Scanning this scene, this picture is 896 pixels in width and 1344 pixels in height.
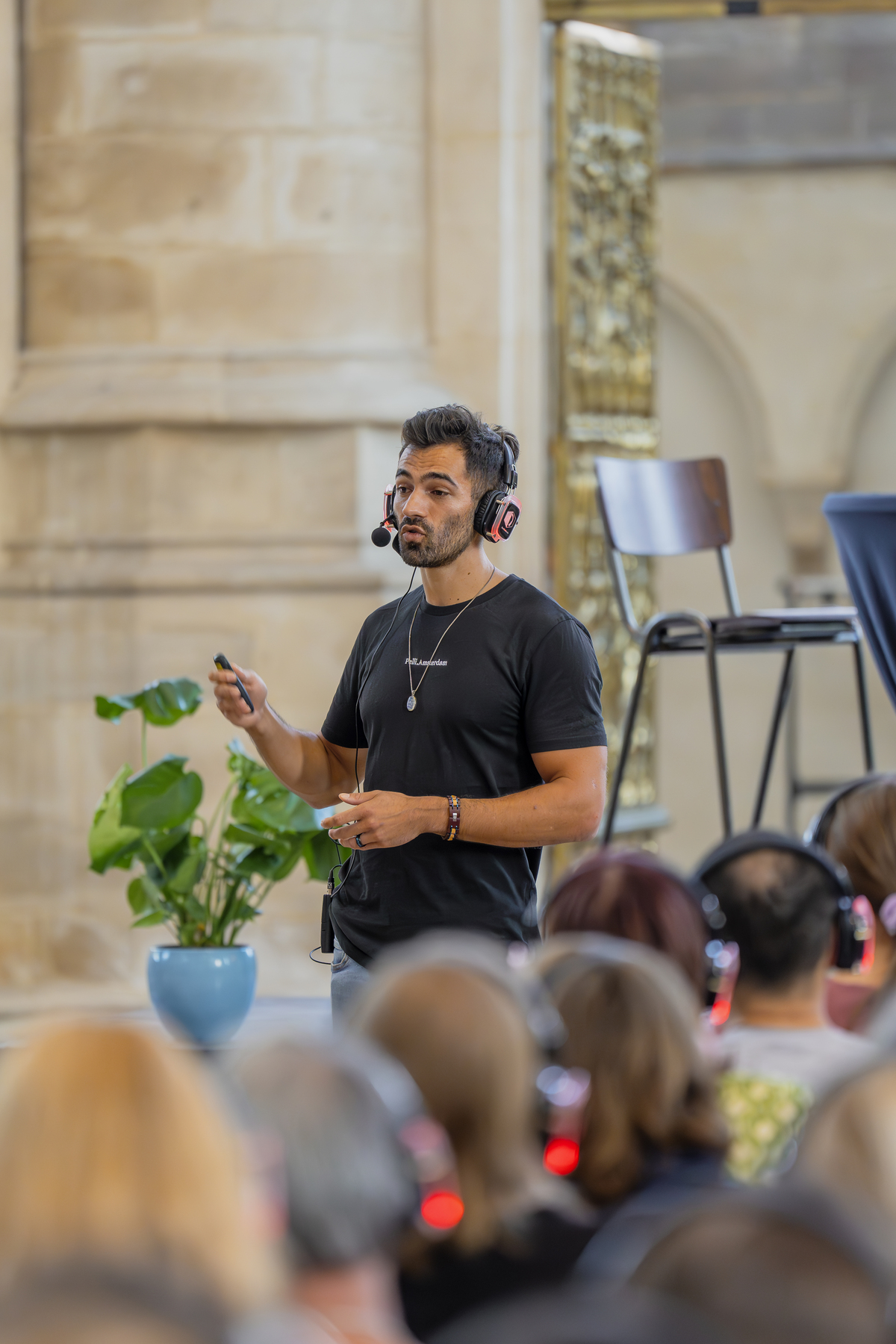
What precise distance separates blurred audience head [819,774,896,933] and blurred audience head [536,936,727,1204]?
73 cm

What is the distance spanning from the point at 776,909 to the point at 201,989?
6.24 feet

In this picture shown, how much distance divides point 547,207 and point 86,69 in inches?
49.1

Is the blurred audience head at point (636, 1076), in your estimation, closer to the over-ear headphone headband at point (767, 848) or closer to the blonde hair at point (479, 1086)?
the blonde hair at point (479, 1086)

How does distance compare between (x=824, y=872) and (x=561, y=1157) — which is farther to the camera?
(x=824, y=872)

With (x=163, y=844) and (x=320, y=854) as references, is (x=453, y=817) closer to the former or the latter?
(x=320, y=854)

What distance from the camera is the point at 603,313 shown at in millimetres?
4711

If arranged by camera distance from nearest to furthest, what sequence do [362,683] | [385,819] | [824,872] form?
[824,872] < [385,819] < [362,683]

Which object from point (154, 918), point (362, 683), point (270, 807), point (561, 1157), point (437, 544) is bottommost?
point (154, 918)

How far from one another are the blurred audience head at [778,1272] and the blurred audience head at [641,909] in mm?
605

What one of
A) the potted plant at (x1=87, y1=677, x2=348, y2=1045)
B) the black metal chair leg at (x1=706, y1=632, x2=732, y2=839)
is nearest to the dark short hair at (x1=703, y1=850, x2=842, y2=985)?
the black metal chair leg at (x1=706, y1=632, x2=732, y2=839)

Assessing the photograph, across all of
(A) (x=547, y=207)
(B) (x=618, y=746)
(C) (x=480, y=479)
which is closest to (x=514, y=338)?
(A) (x=547, y=207)

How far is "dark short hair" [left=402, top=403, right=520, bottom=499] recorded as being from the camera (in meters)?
A: 2.52

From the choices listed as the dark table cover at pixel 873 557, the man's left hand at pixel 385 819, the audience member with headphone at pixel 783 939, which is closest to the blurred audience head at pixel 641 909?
the audience member with headphone at pixel 783 939

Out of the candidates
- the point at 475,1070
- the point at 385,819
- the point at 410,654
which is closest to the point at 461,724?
the point at 410,654
